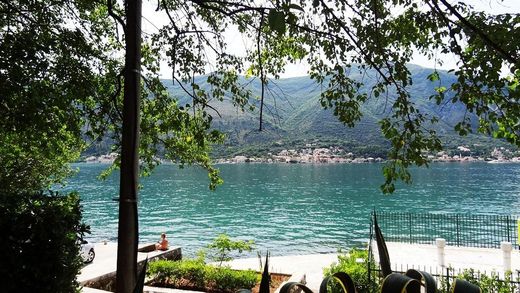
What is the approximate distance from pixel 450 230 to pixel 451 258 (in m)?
27.2

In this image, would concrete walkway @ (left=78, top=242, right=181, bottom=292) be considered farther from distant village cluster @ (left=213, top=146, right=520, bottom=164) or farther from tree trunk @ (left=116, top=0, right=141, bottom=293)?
distant village cluster @ (left=213, top=146, right=520, bottom=164)

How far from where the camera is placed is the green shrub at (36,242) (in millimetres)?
4879

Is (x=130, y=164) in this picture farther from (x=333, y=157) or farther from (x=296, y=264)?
(x=333, y=157)

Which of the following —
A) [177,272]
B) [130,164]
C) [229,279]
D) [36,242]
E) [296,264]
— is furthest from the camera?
[296,264]

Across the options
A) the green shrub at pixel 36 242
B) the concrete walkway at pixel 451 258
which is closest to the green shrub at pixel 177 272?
the green shrub at pixel 36 242

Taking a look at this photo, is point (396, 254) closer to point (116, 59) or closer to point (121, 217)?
point (116, 59)

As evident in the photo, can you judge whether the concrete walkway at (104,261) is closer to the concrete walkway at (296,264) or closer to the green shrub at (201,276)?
the green shrub at (201,276)

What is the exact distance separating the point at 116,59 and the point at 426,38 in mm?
5595

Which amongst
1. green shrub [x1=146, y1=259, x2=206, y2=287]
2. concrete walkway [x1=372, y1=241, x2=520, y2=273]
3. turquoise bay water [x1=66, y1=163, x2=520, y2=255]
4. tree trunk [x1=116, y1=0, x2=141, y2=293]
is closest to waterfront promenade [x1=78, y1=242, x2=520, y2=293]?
concrete walkway [x1=372, y1=241, x2=520, y2=273]

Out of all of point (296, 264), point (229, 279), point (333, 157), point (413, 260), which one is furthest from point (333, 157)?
point (229, 279)

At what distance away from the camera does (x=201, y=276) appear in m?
10.6

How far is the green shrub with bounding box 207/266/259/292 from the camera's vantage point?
10.0 meters

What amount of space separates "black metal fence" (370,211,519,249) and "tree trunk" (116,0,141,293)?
3219cm

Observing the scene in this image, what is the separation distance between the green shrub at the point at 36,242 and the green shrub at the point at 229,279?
17.2 ft
